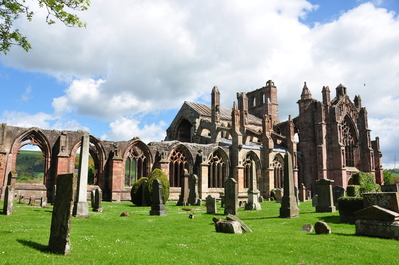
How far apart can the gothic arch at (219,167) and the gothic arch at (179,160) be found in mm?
2266

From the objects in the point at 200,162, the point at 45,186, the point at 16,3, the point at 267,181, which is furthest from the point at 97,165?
the point at 16,3

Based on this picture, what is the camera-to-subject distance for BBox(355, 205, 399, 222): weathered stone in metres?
8.16

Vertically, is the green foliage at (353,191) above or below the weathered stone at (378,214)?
above

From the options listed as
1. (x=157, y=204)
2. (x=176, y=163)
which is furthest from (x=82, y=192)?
(x=176, y=163)

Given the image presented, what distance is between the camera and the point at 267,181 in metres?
32.0

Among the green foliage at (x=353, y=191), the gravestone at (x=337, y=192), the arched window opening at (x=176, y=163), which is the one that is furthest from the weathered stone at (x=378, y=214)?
the arched window opening at (x=176, y=163)

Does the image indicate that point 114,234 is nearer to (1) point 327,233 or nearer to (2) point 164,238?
(2) point 164,238

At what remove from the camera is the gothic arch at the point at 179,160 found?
95.7 feet

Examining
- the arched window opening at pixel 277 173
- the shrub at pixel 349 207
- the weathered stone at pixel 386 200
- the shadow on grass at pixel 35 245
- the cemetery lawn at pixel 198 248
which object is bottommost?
the cemetery lawn at pixel 198 248

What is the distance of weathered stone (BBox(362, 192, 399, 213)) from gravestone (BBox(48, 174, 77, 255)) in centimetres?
822

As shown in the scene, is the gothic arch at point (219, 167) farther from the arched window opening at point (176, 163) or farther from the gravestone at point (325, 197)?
the gravestone at point (325, 197)

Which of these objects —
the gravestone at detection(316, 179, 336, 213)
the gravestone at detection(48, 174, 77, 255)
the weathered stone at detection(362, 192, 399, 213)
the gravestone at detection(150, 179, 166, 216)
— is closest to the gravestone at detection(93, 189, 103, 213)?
the gravestone at detection(150, 179, 166, 216)

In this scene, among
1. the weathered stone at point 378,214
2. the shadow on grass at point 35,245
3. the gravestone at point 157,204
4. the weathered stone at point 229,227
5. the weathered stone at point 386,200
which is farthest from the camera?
the gravestone at point 157,204

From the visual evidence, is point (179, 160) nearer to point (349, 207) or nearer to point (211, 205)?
point (211, 205)
